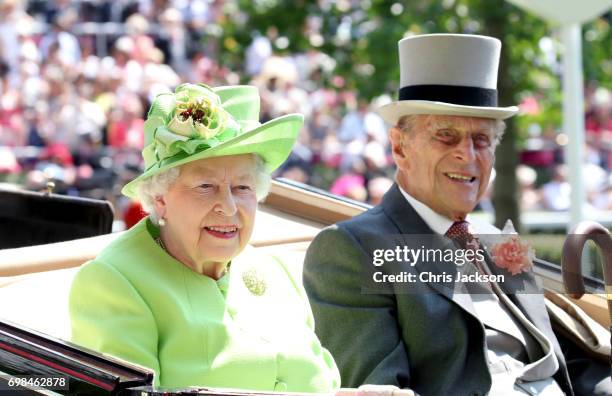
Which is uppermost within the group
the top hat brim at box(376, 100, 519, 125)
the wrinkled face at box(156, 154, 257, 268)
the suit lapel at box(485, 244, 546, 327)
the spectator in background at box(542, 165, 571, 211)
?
the top hat brim at box(376, 100, 519, 125)

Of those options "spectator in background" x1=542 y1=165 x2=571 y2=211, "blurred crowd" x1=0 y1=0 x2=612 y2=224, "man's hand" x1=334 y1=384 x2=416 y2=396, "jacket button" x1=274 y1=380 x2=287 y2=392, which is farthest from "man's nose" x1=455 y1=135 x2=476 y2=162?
"spectator in background" x1=542 y1=165 x2=571 y2=211

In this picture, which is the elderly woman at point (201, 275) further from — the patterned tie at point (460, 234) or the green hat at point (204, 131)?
the patterned tie at point (460, 234)

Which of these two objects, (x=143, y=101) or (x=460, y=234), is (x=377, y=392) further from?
(x=143, y=101)

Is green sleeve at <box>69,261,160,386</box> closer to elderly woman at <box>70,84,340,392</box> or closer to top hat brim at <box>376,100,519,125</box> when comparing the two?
elderly woman at <box>70,84,340,392</box>

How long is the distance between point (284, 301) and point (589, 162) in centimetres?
920

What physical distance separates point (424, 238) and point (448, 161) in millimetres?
235

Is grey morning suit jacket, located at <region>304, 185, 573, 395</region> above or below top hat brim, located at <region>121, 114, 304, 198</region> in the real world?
below

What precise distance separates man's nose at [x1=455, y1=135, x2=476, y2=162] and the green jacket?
66cm

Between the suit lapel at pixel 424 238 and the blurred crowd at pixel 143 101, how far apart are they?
548 centimetres

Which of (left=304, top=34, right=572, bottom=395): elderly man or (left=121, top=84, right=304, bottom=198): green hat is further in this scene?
(left=304, top=34, right=572, bottom=395): elderly man

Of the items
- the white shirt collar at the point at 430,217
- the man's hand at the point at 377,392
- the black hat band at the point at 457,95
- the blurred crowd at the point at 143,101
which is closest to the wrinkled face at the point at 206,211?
the man's hand at the point at 377,392

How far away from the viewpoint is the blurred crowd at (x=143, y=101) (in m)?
10.1

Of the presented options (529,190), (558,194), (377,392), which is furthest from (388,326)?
(529,190)

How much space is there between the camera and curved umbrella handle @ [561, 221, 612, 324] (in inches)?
109
